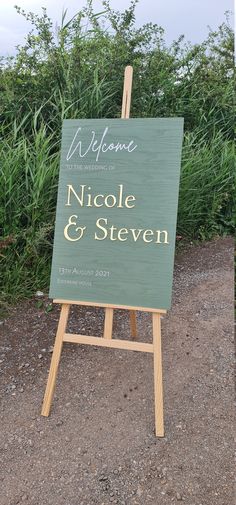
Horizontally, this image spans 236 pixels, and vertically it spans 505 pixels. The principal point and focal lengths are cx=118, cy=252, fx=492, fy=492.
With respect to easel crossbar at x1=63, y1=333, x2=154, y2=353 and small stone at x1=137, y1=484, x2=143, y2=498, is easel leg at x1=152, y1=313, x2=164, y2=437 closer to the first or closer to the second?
easel crossbar at x1=63, y1=333, x2=154, y2=353

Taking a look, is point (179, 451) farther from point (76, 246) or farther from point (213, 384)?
point (76, 246)

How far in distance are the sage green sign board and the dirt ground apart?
23.1 inches

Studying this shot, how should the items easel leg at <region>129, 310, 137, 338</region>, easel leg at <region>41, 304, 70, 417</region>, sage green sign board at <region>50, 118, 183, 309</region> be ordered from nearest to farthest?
sage green sign board at <region>50, 118, 183, 309</region> < easel leg at <region>41, 304, 70, 417</region> < easel leg at <region>129, 310, 137, 338</region>

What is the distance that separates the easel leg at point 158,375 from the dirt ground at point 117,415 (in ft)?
0.24

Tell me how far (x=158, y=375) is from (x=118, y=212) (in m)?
0.76

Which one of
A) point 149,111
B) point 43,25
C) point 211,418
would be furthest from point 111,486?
point 43,25

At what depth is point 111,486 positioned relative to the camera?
2023 mm

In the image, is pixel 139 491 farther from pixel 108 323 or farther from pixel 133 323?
pixel 133 323

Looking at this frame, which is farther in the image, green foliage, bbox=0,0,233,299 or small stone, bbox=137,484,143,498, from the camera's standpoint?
green foliage, bbox=0,0,233,299

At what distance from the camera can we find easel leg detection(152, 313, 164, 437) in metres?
2.20

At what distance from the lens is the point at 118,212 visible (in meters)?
2.25

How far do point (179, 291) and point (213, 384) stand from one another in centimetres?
99

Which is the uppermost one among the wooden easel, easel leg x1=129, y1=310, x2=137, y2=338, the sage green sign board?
the sage green sign board

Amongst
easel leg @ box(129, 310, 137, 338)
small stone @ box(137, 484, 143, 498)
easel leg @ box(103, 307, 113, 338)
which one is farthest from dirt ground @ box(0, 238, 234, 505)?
easel leg @ box(103, 307, 113, 338)
